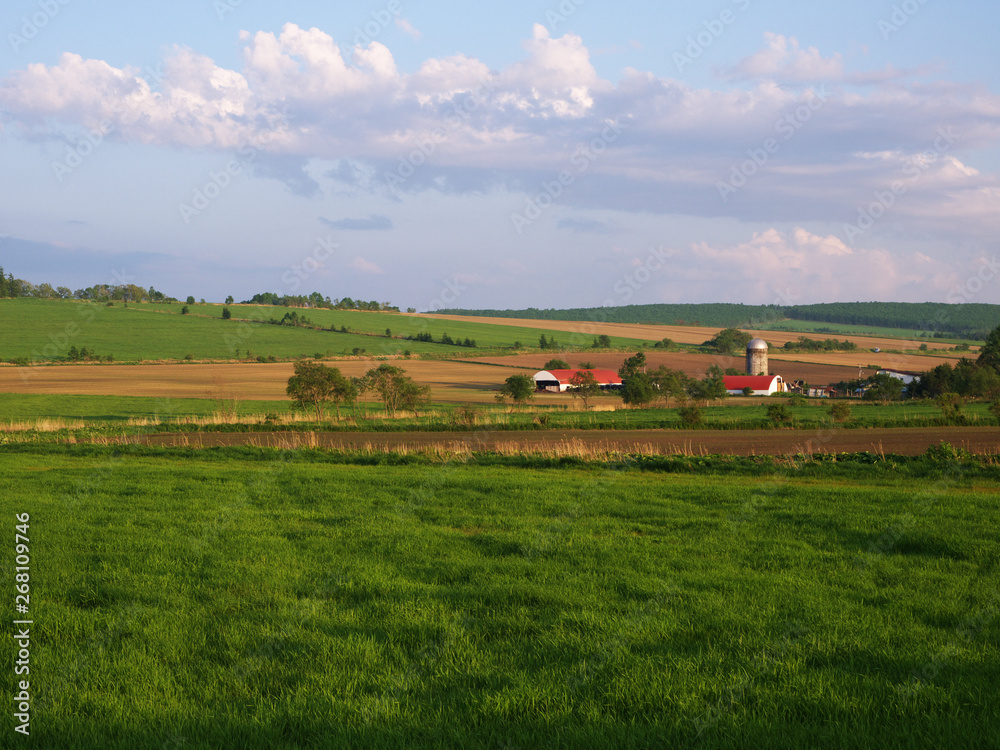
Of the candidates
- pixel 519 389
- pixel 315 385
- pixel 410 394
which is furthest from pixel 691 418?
pixel 519 389

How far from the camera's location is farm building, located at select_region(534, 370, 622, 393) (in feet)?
311

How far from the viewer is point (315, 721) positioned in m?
4.89

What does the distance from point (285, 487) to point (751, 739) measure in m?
13.0

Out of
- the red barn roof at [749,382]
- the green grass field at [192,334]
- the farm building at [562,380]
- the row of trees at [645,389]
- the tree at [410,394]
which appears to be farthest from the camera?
the green grass field at [192,334]

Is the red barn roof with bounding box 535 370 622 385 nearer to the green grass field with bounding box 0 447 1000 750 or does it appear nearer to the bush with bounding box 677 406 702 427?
the bush with bounding box 677 406 702 427

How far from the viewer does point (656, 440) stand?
116 feet

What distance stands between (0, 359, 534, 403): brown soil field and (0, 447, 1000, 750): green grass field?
196ft

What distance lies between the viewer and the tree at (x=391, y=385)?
161 feet

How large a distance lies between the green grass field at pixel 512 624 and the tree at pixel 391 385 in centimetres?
3578

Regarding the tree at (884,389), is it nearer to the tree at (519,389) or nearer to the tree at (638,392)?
the tree at (638,392)

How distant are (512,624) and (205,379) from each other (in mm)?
85004

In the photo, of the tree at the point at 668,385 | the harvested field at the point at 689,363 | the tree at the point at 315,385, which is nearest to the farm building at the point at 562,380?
the harvested field at the point at 689,363

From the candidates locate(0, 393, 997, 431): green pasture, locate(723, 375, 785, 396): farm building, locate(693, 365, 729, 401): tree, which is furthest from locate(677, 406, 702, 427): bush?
locate(723, 375, 785, 396): farm building

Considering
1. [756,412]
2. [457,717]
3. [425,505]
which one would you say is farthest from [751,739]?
[756,412]
